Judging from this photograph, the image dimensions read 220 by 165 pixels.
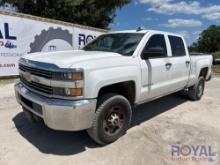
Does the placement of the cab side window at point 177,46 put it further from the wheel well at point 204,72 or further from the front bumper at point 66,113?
the front bumper at point 66,113

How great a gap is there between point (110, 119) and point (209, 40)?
87391mm

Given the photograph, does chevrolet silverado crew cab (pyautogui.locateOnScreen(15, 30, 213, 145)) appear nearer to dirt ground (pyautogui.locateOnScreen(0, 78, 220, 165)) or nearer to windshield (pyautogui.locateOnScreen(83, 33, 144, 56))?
windshield (pyautogui.locateOnScreen(83, 33, 144, 56))

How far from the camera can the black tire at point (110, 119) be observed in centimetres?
381

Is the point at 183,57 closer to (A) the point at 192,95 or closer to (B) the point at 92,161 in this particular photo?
(A) the point at 192,95

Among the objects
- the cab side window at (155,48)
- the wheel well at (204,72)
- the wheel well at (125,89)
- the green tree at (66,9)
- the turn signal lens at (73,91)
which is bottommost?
the wheel well at (204,72)

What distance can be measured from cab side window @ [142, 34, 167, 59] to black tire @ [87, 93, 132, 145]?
1.06 meters

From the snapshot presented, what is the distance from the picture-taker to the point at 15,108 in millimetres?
5957

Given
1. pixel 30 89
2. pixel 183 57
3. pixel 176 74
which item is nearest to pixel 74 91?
pixel 30 89

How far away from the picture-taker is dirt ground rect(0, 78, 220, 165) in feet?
11.9

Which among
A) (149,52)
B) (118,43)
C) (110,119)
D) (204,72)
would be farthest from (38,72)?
(204,72)

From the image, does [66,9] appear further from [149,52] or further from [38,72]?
[38,72]

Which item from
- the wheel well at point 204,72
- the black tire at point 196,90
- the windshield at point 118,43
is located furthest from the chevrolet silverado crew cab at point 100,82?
the wheel well at point 204,72

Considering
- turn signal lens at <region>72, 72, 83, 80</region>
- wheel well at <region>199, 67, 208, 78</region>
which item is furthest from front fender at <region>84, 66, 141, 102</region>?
wheel well at <region>199, 67, 208, 78</region>

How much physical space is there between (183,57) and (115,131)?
293 centimetres
